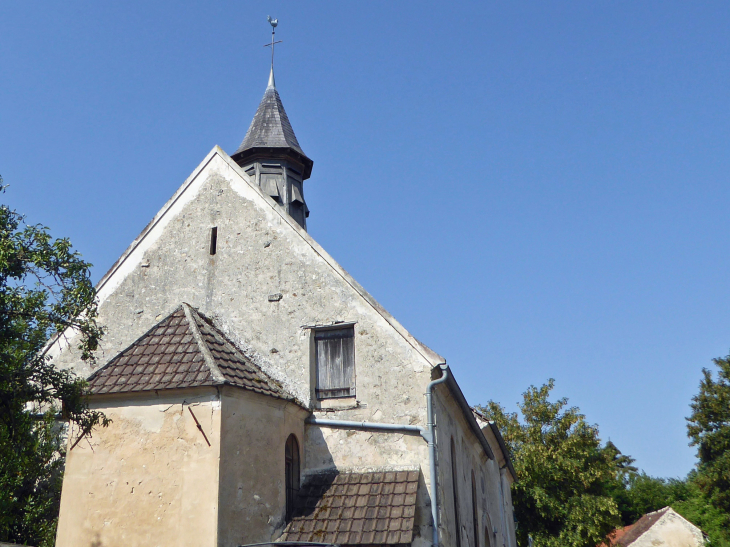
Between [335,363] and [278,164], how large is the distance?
31.4 feet

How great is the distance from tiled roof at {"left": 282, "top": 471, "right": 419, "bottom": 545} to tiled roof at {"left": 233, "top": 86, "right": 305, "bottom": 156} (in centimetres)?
1156

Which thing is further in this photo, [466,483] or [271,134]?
[271,134]

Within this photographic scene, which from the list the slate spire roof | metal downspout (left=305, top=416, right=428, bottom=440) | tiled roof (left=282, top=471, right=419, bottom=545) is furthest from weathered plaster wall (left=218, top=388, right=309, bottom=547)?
the slate spire roof

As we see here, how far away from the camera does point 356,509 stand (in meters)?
10.1

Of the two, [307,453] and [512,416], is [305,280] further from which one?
[512,416]

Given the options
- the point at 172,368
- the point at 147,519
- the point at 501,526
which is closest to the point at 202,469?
the point at 147,519

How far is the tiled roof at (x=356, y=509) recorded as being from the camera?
9617 millimetres

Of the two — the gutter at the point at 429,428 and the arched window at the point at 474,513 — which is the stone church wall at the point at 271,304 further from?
the arched window at the point at 474,513

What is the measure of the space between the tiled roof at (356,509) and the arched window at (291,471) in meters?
0.13

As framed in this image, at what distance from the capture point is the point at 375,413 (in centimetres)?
1103

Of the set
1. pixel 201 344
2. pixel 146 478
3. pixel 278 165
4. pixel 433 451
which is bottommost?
pixel 146 478

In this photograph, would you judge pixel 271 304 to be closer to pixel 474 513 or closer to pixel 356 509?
pixel 356 509

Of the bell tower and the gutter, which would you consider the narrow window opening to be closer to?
the gutter

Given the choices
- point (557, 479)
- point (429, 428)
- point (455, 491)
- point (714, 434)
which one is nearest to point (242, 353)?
point (429, 428)
